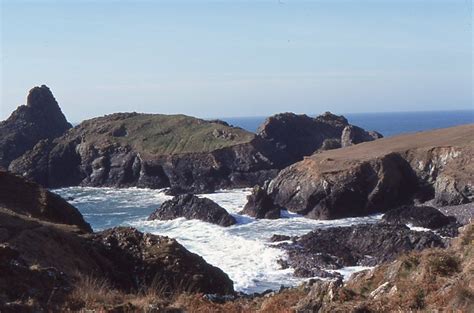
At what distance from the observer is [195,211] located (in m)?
45.1

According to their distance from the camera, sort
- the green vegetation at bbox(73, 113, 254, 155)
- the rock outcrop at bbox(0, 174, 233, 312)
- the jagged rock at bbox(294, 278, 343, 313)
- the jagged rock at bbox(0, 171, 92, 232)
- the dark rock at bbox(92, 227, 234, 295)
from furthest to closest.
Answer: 1. the green vegetation at bbox(73, 113, 254, 155)
2. the jagged rock at bbox(0, 171, 92, 232)
3. the dark rock at bbox(92, 227, 234, 295)
4. the rock outcrop at bbox(0, 174, 233, 312)
5. the jagged rock at bbox(294, 278, 343, 313)

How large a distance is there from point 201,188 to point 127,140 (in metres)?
17.4

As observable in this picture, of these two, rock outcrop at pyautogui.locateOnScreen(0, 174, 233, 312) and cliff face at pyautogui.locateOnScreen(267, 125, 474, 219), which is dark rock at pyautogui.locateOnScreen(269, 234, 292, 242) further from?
rock outcrop at pyautogui.locateOnScreen(0, 174, 233, 312)

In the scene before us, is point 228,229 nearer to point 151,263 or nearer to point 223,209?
point 223,209

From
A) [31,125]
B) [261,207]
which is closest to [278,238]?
[261,207]

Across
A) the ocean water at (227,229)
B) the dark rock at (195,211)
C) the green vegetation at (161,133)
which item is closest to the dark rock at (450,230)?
the ocean water at (227,229)

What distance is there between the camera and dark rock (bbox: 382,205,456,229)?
124 ft

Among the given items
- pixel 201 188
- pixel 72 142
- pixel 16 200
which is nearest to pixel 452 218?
pixel 16 200

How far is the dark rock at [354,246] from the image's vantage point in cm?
3061

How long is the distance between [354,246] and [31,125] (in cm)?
6556

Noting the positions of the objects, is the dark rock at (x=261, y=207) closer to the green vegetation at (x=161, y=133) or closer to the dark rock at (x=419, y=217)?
the dark rock at (x=419, y=217)

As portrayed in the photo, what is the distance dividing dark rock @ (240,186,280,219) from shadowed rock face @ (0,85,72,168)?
43638 millimetres

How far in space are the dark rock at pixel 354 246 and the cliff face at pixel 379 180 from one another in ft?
31.0

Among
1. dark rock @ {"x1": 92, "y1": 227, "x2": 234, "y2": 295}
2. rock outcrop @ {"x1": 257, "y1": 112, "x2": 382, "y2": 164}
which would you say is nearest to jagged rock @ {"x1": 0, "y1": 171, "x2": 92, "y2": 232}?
dark rock @ {"x1": 92, "y1": 227, "x2": 234, "y2": 295}
